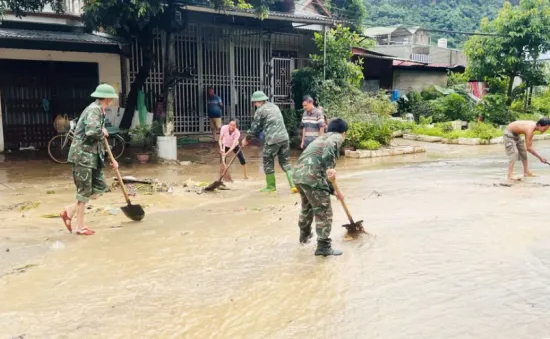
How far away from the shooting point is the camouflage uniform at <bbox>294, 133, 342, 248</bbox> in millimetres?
5289

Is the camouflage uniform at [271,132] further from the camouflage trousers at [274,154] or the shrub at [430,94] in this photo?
the shrub at [430,94]

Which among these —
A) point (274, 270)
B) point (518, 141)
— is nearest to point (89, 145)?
point (274, 270)

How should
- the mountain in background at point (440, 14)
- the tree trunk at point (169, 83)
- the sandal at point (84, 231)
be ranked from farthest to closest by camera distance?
the mountain in background at point (440, 14) < the tree trunk at point (169, 83) < the sandal at point (84, 231)

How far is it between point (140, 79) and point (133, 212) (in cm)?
774

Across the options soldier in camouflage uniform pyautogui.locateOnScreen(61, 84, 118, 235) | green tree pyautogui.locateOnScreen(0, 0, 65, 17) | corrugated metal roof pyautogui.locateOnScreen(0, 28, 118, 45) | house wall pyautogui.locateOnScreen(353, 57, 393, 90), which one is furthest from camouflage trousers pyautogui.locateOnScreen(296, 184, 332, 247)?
house wall pyautogui.locateOnScreen(353, 57, 393, 90)

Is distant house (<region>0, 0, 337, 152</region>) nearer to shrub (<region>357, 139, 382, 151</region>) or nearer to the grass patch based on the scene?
shrub (<region>357, 139, 382, 151</region>)

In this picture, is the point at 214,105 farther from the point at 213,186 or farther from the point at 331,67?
the point at 213,186

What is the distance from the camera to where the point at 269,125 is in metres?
8.61

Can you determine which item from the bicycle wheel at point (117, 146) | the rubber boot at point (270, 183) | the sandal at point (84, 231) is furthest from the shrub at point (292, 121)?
the sandal at point (84, 231)

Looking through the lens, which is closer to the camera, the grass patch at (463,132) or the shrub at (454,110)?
the grass patch at (463,132)

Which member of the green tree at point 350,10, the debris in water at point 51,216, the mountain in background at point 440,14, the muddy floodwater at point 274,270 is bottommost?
the muddy floodwater at point 274,270

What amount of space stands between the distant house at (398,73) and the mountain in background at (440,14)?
25.1 meters

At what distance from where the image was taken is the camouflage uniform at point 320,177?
529 centimetres

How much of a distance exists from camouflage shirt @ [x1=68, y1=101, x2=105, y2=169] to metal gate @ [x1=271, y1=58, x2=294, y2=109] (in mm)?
11456
